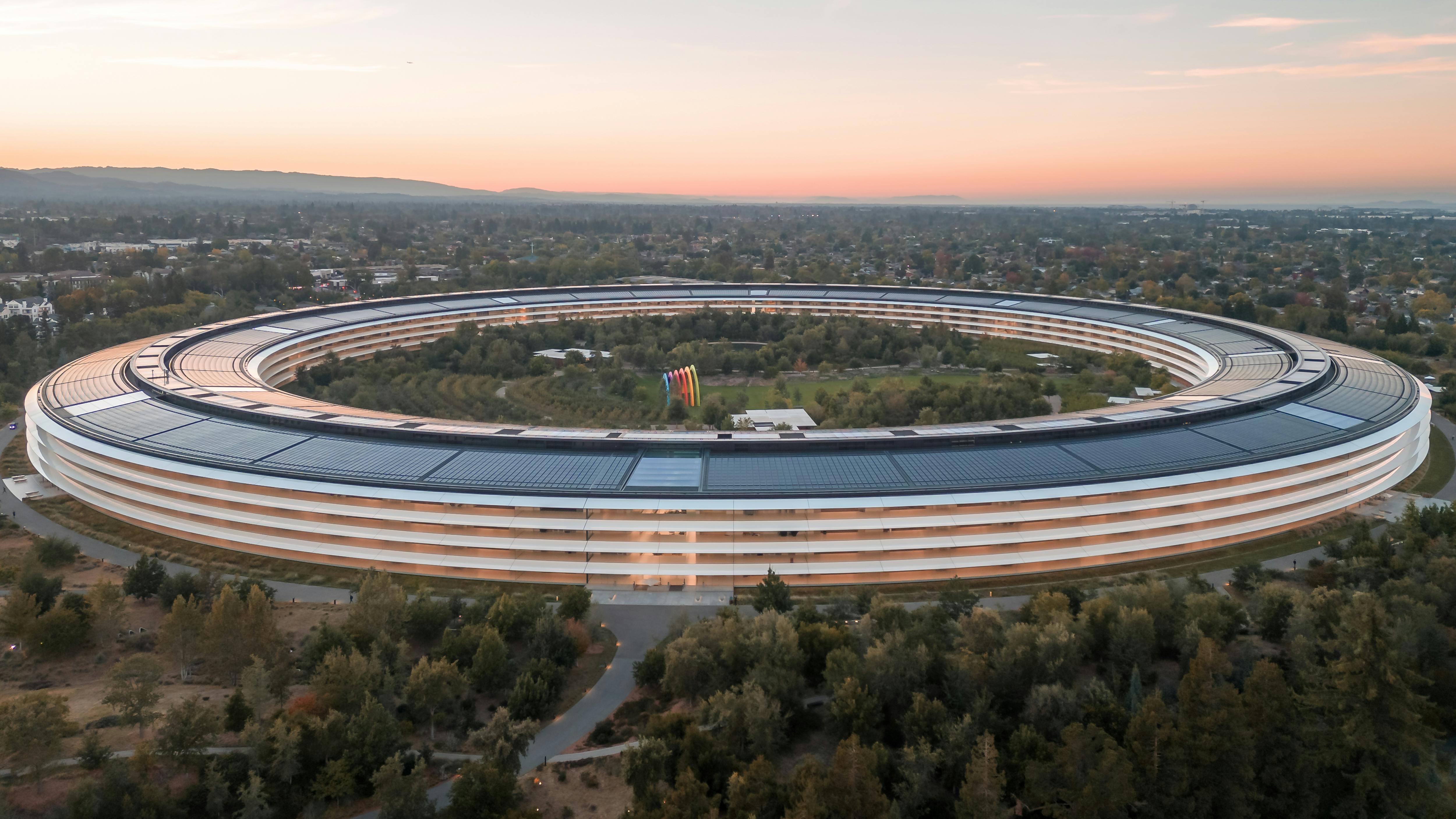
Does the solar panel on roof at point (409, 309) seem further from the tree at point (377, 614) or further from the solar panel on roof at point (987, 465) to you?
the solar panel on roof at point (987, 465)

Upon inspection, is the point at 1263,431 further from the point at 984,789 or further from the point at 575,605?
the point at 575,605

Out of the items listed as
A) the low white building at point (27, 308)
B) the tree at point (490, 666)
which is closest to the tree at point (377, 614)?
the tree at point (490, 666)

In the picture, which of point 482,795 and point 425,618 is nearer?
point 482,795

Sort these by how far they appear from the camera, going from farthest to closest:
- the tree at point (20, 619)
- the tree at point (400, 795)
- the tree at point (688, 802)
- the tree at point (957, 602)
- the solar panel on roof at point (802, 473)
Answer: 1. the solar panel on roof at point (802, 473)
2. the tree at point (957, 602)
3. the tree at point (20, 619)
4. the tree at point (400, 795)
5. the tree at point (688, 802)

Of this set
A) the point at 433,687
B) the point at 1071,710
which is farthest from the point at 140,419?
the point at 1071,710

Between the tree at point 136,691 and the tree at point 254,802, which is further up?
the tree at point 136,691

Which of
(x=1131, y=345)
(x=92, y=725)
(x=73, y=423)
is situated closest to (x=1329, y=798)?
(x=92, y=725)

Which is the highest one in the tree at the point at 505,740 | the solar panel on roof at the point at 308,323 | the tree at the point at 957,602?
the solar panel on roof at the point at 308,323

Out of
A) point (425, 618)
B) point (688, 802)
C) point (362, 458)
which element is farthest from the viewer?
point (362, 458)

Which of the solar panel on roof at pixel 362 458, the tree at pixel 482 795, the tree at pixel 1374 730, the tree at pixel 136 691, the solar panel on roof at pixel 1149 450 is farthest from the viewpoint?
the solar panel on roof at pixel 1149 450
